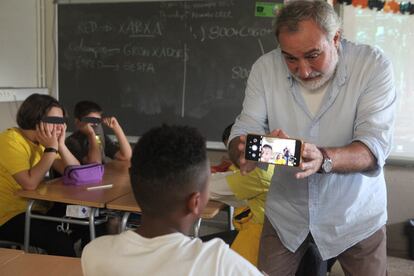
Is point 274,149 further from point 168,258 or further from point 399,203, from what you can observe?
point 399,203

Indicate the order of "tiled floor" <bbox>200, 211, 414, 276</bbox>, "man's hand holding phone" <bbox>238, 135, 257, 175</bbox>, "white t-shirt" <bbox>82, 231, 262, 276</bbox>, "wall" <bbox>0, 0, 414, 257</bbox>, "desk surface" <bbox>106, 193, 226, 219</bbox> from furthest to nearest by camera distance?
"wall" <bbox>0, 0, 414, 257</bbox>
"tiled floor" <bbox>200, 211, 414, 276</bbox>
"desk surface" <bbox>106, 193, 226, 219</bbox>
"man's hand holding phone" <bbox>238, 135, 257, 175</bbox>
"white t-shirt" <bbox>82, 231, 262, 276</bbox>

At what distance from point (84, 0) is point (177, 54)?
1121mm

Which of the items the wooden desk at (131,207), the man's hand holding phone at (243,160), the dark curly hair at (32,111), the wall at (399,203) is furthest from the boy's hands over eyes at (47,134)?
the wall at (399,203)

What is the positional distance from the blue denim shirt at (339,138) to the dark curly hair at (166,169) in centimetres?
66

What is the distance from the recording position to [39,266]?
1.74 m

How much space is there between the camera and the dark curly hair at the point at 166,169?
43.5 inches

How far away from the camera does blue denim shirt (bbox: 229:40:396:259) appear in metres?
1.61

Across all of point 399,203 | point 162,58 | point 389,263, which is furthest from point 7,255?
point 399,203

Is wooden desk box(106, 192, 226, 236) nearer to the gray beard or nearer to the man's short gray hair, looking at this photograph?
the gray beard

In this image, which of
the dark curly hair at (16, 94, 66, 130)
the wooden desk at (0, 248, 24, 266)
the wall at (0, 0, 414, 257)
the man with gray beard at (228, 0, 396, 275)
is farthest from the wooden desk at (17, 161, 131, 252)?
the wall at (0, 0, 414, 257)

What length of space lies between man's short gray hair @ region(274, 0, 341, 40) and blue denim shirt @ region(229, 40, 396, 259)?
134 millimetres

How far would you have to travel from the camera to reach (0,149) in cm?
286

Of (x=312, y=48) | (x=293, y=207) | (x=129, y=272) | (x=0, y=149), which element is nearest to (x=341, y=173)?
(x=293, y=207)

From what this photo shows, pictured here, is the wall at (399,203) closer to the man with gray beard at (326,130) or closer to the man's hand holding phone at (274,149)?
the man with gray beard at (326,130)
